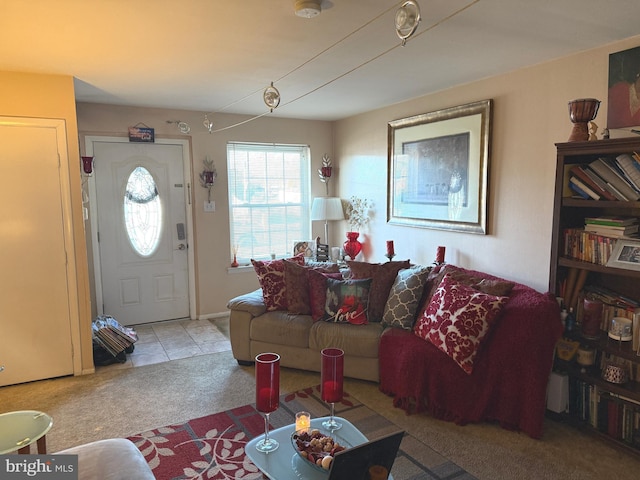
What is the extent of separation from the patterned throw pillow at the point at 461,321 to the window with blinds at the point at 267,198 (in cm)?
286

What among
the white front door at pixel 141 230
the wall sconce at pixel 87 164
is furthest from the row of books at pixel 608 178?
the wall sconce at pixel 87 164

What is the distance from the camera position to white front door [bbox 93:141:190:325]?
15.0 ft

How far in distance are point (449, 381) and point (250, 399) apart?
1393 millimetres

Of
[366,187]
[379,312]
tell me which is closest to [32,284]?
[379,312]

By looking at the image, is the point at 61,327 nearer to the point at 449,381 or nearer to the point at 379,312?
the point at 379,312

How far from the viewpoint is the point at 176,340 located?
436 cm

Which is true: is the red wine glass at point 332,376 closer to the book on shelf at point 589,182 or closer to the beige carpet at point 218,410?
the beige carpet at point 218,410

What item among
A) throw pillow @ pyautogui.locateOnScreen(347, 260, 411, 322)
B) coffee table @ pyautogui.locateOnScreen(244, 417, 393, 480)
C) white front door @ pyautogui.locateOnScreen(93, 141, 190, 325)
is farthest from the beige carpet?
white front door @ pyautogui.locateOnScreen(93, 141, 190, 325)

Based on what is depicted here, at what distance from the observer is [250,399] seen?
3127 mm

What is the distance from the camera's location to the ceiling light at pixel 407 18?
1.70 metres

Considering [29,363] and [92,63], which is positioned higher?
[92,63]

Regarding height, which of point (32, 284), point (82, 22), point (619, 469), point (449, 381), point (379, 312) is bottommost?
point (619, 469)

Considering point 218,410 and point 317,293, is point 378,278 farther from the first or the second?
point 218,410

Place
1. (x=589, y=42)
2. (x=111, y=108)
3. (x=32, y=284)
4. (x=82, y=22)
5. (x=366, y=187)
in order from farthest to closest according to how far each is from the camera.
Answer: (x=366, y=187) → (x=111, y=108) → (x=32, y=284) → (x=589, y=42) → (x=82, y=22)
